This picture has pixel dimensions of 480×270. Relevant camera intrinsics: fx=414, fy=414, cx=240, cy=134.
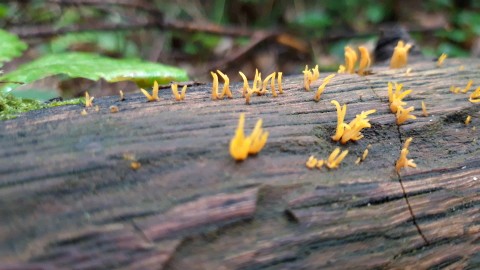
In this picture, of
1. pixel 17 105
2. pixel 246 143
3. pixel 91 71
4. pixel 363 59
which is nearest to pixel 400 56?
pixel 363 59

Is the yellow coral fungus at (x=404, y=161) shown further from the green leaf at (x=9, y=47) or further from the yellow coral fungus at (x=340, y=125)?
the green leaf at (x=9, y=47)

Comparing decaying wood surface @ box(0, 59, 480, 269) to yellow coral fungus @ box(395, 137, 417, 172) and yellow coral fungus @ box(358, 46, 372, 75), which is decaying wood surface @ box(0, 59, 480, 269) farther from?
yellow coral fungus @ box(358, 46, 372, 75)

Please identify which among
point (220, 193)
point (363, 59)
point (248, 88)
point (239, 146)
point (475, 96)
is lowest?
point (220, 193)

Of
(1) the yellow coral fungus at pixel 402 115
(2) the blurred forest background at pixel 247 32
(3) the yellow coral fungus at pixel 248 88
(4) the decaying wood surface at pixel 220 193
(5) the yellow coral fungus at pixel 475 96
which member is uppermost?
(2) the blurred forest background at pixel 247 32

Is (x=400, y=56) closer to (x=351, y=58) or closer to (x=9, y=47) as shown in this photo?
(x=351, y=58)

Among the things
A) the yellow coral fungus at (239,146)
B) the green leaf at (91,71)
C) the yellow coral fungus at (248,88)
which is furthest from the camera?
the green leaf at (91,71)

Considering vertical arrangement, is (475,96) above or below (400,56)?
below

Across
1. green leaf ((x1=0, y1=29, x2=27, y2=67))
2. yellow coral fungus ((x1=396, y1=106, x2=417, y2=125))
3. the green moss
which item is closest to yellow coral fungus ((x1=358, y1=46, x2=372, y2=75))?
yellow coral fungus ((x1=396, y1=106, x2=417, y2=125))

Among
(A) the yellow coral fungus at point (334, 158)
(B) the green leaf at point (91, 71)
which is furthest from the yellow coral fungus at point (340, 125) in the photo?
(B) the green leaf at point (91, 71)
